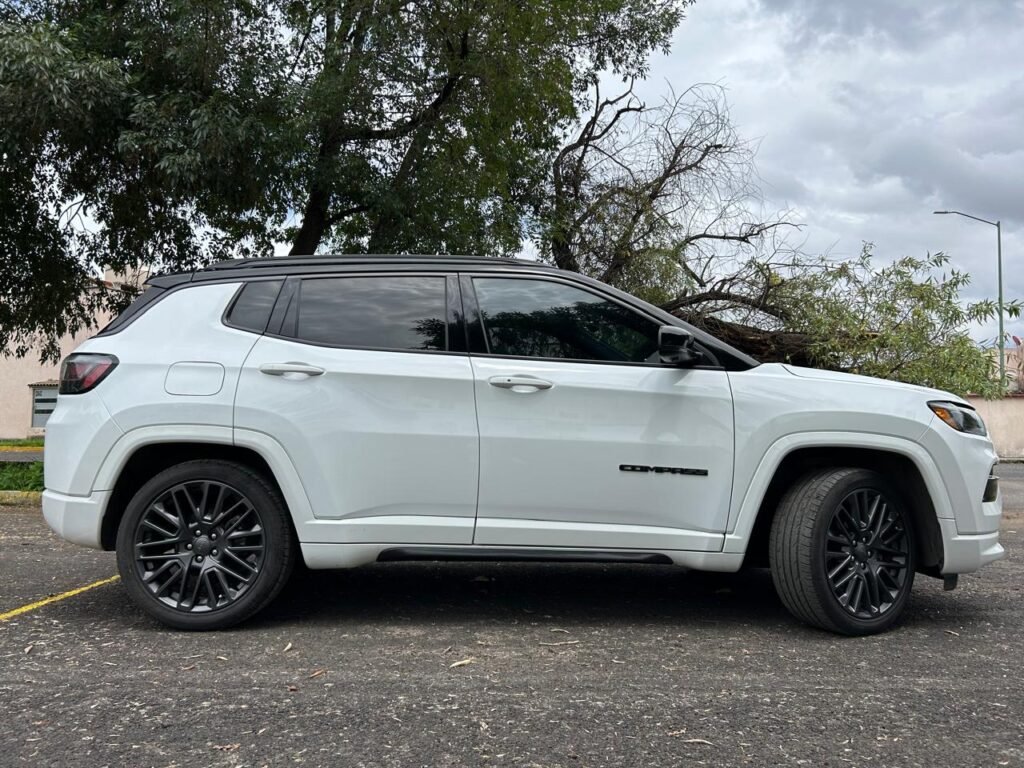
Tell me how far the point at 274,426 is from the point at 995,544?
12.0 ft

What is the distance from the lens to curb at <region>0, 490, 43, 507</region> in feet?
30.1

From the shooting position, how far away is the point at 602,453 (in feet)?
13.4

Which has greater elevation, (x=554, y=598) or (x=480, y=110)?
(x=480, y=110)

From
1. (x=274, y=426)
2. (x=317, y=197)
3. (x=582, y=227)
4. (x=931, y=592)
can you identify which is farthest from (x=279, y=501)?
(x=582, y=227)

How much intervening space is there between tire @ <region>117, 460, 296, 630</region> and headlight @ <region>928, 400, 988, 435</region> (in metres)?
3.26

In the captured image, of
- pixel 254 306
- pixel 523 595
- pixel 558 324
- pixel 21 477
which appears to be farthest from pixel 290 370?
pixel 21 477

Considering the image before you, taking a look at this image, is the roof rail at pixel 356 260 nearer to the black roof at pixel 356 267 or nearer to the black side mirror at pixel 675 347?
the black roof at pixel 356 267

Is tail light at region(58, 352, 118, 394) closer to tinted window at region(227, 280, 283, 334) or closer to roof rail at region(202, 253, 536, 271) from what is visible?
tinted window at region(227, 280, 283, 334)

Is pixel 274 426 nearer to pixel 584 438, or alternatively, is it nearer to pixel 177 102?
pixel 584 438

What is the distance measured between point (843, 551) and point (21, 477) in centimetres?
983

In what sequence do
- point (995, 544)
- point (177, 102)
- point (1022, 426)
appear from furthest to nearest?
1. point (1022, 426)
2. point (177, 102)
3. point (995, 544)

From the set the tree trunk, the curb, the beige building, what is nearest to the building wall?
the beige building

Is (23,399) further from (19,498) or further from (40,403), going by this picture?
(19,498)

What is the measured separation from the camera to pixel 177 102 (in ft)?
30.1
